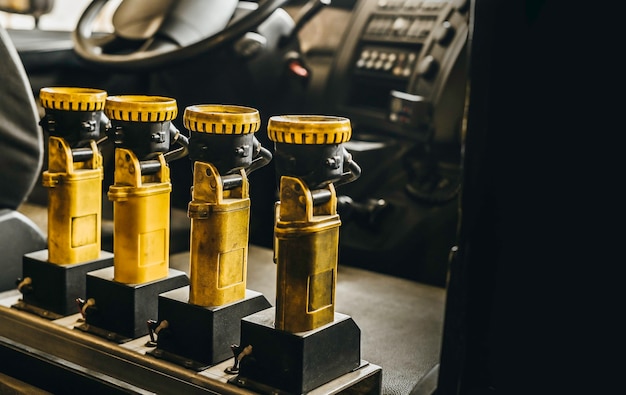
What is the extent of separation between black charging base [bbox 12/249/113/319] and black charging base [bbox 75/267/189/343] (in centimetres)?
7

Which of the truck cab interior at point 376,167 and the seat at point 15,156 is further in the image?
the seat at point 15,156

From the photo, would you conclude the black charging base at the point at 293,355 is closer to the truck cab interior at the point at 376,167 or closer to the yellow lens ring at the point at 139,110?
the truck cab interior at the point at 376,167

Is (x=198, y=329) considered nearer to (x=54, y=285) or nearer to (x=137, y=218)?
(x=137, y=218)

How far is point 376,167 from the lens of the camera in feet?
8.04

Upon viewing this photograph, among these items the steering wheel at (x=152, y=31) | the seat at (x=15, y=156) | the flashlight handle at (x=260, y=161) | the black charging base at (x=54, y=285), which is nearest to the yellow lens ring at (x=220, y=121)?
the flashlight handle at (x=260, y=161)

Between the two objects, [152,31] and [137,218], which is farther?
[152,31]

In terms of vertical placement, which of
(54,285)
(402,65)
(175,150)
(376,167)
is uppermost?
(402,65)

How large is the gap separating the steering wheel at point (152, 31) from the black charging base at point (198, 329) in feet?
2.69

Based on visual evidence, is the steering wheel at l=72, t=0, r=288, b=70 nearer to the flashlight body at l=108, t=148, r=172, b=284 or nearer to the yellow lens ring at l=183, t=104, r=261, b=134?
the flashlight body at l=108, t=148, r=172, b=284

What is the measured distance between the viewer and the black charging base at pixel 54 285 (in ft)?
5.35

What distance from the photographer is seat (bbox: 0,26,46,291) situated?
5.85 feet

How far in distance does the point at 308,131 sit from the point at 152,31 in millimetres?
1220

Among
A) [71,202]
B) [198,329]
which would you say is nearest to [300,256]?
[198,329]

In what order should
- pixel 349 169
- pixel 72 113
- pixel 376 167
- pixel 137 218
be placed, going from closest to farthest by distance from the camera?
pixel 349 169, pixel 137 218, pixel 72 113, pixel 376 167
